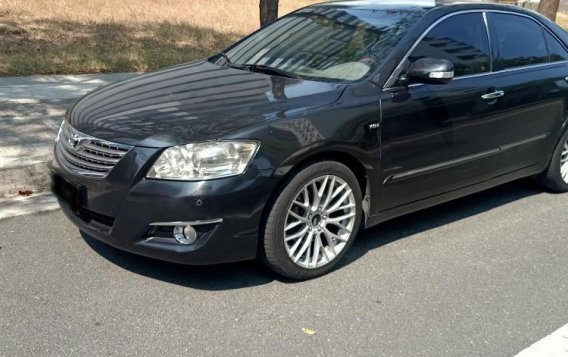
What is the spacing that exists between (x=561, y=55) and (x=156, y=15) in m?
11.8

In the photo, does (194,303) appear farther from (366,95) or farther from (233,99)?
(366,95)

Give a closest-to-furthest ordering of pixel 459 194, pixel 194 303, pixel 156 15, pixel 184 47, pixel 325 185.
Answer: pixel 194 303, pixel 325 185, pixel 459 194, pixel 184 47, pixel 156 15

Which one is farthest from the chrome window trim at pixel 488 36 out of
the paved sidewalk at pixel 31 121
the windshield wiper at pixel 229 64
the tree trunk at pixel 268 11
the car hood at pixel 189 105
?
the tree trunk at pixel 268 11

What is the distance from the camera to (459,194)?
4672 millimetres

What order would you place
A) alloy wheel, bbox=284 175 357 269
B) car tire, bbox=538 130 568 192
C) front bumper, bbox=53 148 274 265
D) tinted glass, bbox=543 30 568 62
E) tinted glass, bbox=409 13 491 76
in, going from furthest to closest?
car tire, bbox=538 130 568 192, tinted glass, bbox=543 30 568 62, tinted glass, bbox=409 13 491 76, alloy wheel, bbox=284 175 357 269, front bumper, bbox=53 148 274 265

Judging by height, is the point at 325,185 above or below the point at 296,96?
below

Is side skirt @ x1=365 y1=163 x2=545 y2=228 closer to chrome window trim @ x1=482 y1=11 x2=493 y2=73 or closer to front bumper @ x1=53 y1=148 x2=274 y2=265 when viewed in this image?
chrome window trim @ x1=482 y1=11 x2=493 y2=73

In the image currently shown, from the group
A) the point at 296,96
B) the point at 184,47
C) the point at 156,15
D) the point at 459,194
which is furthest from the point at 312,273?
the point at 156,15

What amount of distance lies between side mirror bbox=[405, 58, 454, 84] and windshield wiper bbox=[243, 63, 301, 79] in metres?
0.75

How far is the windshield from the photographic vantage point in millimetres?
4238

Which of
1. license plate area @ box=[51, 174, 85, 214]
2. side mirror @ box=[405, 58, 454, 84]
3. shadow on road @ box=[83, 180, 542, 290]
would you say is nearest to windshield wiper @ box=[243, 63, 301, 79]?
side mirror @ box=[405, 58, 454, 84]

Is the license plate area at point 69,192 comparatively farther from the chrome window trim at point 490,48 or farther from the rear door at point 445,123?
the chrome window trim at point 490,48

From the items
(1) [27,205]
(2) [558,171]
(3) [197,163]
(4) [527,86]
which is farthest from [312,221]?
(2) [558,171]

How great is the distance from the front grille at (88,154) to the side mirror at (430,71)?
1895 mm
